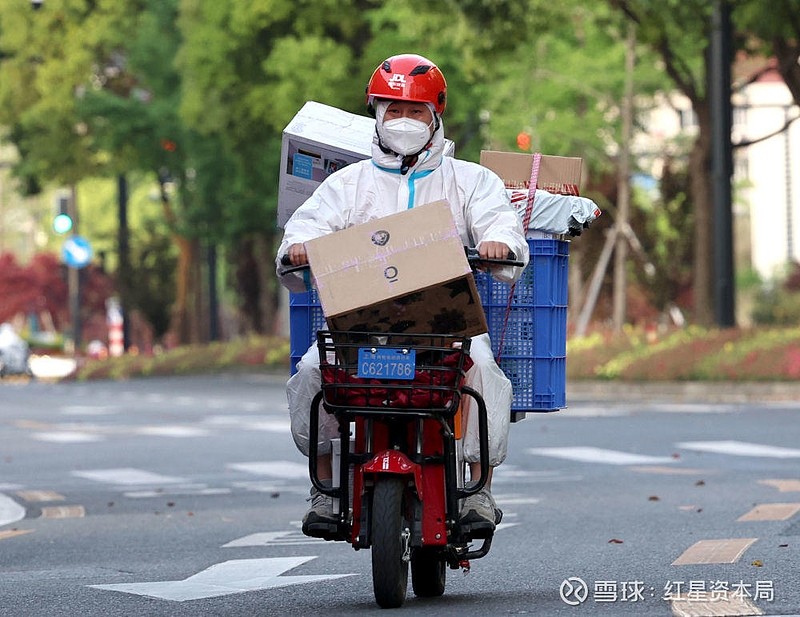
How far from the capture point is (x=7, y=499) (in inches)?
579

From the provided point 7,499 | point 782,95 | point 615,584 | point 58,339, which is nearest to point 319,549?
point 615,584

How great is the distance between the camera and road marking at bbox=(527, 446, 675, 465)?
659 inches

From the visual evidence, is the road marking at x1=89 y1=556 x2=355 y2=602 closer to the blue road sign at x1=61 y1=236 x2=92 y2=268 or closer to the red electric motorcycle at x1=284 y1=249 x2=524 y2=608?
the red electric motorcycle at x1=284 y1=249 x2=524 y2=608

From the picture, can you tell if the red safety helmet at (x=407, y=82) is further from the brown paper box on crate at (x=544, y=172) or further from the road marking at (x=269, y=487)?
the road marking at (x=269, y=487)

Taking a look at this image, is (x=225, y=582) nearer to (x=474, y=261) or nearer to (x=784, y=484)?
(x=474, y=261)

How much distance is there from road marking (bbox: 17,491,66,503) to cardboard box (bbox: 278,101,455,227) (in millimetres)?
6666

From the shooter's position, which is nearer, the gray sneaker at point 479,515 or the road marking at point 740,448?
the gray sneaker at point 479,515

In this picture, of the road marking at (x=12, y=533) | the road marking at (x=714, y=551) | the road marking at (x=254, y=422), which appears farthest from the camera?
the road marking at (x=254, y=422)

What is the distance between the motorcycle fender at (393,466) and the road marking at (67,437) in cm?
1481

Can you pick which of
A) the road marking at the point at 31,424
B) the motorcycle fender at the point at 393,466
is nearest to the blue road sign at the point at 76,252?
the road marking at the point at 31,424

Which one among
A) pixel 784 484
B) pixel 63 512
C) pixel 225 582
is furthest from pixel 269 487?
pixel 225 582

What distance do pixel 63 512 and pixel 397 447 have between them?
6400mm

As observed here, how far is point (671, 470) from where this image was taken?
15.5 meters

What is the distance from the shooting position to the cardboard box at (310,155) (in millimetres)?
8469
